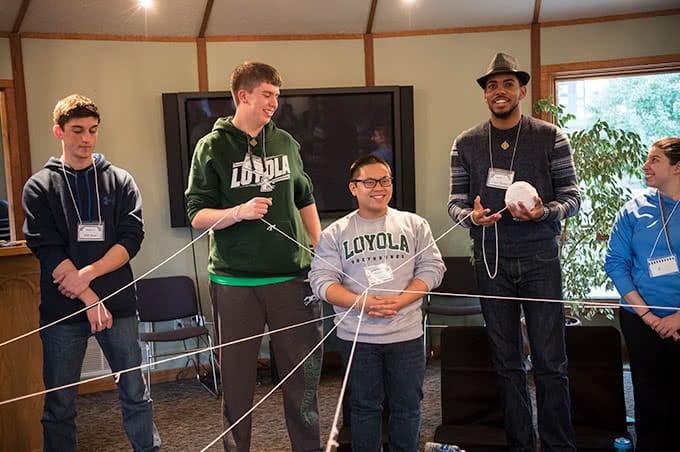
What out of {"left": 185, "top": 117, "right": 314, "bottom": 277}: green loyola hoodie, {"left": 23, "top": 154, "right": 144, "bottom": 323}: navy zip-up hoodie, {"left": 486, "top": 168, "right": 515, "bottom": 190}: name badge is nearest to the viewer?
{"left": 185, "top": 117, "right": 314, "bottom": 277}: green loyola hoodie

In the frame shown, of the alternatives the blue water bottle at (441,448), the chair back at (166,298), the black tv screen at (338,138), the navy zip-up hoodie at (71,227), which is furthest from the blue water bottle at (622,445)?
the chair back at (166,298)

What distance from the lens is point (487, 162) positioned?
279 cm

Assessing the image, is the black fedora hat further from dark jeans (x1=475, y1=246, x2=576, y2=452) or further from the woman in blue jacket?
dark jeans (x1=475, y1=246, x2=576, y2=452)

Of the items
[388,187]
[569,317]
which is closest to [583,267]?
[569,317]

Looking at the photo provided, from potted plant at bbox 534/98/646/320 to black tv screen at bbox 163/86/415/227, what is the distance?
1030 millimetres

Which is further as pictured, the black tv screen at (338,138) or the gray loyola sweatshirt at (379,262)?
the black tv screen at (338,138)

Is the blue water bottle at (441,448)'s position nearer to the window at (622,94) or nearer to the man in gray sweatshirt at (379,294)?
the man in gray sweatshirt at (379,294)

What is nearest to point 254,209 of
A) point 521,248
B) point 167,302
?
point 521,248

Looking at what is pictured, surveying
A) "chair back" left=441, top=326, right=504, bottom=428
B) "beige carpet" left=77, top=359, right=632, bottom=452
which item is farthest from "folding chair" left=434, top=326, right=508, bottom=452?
"beige carpet" left=77, top=359, right=632, bottom=452

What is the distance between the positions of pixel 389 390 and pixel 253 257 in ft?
2.38

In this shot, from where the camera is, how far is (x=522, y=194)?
→ 2564 mm

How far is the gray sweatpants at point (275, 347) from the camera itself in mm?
2549

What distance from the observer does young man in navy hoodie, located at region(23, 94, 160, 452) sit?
8.58 ft

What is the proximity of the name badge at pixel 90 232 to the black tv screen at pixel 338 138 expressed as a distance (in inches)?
88.8
